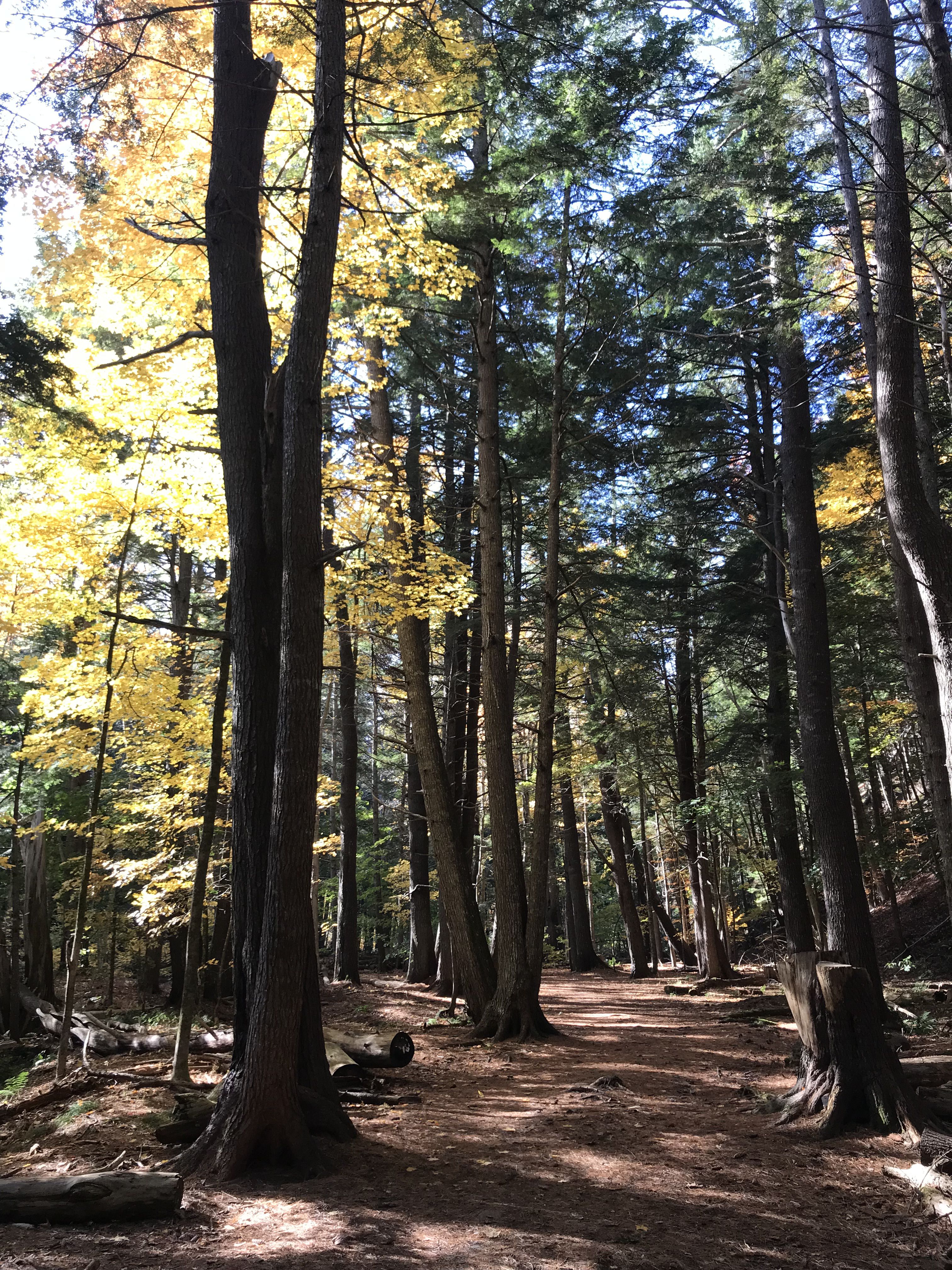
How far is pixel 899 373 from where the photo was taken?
6.10 metres

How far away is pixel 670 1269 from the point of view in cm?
324

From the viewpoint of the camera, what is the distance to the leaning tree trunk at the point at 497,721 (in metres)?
Answer: 9.21

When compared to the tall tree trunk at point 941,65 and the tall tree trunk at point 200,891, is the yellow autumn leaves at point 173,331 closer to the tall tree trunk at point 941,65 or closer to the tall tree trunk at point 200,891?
the tall tree trunk at point 200,891

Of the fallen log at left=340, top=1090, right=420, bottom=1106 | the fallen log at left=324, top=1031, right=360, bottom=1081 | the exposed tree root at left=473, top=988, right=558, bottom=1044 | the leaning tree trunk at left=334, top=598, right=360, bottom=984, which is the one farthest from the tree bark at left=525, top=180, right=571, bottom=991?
the leaning tree trunk at left=334, top=598, right=360, bottom=984

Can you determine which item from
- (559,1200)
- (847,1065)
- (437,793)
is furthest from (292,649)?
(437,793)

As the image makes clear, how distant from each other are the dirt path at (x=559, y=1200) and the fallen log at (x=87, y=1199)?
2.9 inches

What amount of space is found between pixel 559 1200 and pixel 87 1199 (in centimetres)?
234

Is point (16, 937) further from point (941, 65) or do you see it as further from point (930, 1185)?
point (941, 65)

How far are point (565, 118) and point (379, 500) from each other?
483 cm

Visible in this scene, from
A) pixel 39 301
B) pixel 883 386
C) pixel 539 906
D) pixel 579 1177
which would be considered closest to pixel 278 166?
pixel 39 301

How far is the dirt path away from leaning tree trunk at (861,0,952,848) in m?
2.92

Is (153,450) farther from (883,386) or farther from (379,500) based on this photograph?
(883,386)

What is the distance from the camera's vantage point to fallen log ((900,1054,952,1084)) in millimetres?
5363

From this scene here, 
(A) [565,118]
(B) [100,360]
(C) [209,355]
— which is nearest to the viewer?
(C) [209,355]
